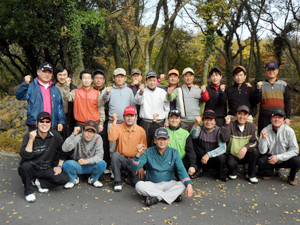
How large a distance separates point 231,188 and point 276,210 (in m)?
0.95

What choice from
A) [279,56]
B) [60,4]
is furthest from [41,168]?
[279,56]

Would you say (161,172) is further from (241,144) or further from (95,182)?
(241,144)

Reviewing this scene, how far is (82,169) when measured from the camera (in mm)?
4754

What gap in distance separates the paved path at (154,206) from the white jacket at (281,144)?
25.3 inches

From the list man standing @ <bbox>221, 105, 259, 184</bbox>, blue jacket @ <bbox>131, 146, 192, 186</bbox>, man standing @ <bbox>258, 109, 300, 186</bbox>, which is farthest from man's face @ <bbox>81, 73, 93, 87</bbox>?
man standing @ <bbox>258, 109, 300, 186</bbox>

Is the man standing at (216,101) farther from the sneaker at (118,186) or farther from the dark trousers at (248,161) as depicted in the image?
the sneaker at (118,186)

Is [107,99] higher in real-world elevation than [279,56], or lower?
lower

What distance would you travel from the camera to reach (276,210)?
3834mm

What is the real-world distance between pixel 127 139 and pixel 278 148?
3222 millimetres

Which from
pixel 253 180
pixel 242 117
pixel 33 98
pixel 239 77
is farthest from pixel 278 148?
pixel 33 98

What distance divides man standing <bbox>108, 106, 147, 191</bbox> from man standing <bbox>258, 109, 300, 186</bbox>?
8.50 ft

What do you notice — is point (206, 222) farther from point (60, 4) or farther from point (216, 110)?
point (60, 4)

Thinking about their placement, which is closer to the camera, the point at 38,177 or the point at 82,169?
the point at 38,177

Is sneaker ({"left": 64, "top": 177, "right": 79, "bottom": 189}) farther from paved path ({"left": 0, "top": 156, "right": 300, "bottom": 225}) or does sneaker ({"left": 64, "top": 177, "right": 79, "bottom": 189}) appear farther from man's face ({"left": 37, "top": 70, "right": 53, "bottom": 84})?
man's face ({"left": 37, "top": 70, "right": 53, "bottom": 84})
